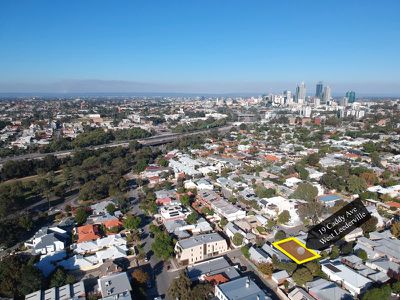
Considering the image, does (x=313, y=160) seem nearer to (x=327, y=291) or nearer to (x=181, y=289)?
(x=327, y=291)

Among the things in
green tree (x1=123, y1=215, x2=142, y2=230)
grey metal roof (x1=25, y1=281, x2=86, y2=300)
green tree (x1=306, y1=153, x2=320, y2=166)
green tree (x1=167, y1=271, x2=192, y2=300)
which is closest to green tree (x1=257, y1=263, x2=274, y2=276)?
green tree (x1=167, y1=271, x2=192, y2=300)

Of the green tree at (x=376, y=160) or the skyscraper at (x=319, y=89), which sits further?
the skyscraper at (x=319, y=89)

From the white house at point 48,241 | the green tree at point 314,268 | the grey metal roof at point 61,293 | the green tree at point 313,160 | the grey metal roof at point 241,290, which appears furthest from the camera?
the green tree at point 313,160

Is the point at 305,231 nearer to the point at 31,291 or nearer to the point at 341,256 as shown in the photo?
the point at 341,256

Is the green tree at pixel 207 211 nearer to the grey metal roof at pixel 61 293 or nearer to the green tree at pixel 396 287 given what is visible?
the grey metal roof at pixel 61 293

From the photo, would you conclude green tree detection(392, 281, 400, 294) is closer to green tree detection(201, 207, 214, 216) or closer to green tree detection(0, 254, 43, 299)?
green tree detection(201, 207, 214, 216)

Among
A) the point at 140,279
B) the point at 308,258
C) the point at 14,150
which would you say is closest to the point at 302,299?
the point at 308,258

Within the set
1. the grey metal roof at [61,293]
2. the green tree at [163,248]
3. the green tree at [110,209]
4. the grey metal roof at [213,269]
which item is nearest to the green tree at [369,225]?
the grey metal roof at [213,269]
